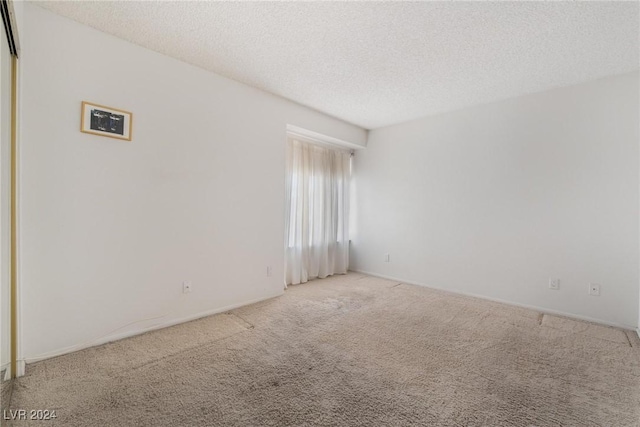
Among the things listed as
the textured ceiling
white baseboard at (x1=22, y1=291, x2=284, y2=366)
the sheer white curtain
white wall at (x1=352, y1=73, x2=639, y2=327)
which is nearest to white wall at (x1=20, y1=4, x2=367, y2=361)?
white baseboard at (x1=22, y1=291, x2=284, y2=366)

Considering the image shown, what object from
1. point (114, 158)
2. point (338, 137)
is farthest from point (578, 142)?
point (114, 158)

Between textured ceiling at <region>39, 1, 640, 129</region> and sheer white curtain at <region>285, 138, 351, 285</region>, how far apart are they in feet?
4.18

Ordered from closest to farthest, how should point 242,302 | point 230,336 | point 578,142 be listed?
point 230,336 < point 578,142 < point 242,302

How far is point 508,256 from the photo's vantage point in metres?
3.40

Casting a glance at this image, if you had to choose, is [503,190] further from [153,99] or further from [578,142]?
[153,99]

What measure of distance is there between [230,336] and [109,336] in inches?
37.1

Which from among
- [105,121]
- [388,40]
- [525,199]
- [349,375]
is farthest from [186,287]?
[525,199]

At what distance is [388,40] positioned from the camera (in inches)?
88.1

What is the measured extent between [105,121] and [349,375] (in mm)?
2658

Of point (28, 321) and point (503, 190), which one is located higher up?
point (503, 190)

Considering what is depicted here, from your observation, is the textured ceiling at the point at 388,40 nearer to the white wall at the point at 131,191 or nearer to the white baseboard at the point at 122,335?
the white wall at the point at 131,191

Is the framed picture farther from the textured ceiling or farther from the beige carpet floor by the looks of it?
the beige carpet floor

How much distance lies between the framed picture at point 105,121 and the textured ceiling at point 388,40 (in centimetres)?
62

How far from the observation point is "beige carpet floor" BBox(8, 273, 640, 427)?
1526mm
